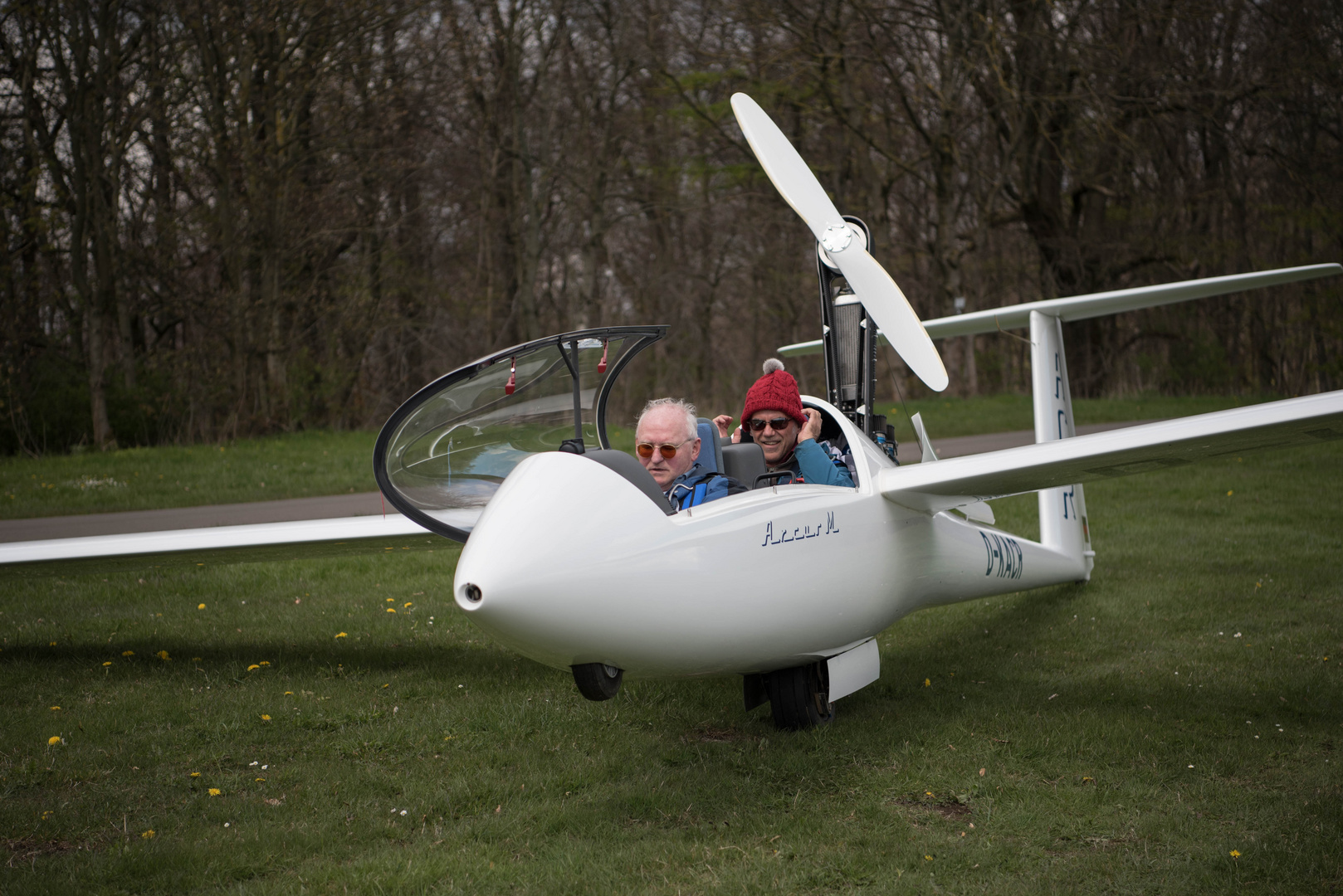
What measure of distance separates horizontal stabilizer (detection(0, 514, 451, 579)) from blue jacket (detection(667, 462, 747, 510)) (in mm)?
1972

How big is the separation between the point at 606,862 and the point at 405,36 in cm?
2121

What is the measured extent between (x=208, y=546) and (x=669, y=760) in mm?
3157

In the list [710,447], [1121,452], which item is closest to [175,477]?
[710,447]

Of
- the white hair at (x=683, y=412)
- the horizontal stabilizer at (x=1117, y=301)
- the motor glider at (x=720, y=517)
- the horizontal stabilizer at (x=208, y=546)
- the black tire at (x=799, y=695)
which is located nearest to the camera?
the motor glider at (x=720, y=517)

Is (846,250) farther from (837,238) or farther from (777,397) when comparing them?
(777,397)

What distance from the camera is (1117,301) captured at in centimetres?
609

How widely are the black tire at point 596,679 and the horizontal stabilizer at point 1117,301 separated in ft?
7.02

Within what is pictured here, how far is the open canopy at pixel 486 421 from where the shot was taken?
439 cm

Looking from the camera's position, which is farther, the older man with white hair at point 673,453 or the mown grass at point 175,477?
the mown grass at point 175,477

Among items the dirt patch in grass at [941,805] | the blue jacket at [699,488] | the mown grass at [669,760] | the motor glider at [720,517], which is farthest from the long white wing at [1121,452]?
the dirt patch in grass at [941,805]

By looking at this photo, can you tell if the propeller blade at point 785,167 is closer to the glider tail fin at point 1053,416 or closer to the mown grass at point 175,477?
the glider tail fin at point 1053,416

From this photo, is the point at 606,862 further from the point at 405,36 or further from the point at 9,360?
the point at 405,36

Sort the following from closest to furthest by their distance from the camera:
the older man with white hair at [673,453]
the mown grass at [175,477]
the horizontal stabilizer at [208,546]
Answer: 1. the older man with white hair at [673,453]
2. the horizontal stabilizer at [208,546]
3. the mown grass at [175,477]

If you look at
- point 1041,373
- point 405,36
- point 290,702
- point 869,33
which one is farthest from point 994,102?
point 290,702
